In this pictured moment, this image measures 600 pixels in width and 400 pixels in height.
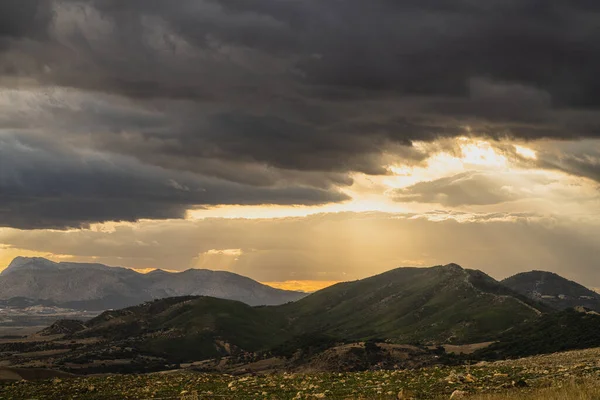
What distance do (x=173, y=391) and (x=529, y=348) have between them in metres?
118

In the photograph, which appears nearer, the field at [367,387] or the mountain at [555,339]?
the field at [367,387]

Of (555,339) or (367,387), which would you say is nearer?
(367,387)

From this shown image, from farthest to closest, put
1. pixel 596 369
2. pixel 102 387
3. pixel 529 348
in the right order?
pixel 529 348, pixel 102 387, pixel 596 369

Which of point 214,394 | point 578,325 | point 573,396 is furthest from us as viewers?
point 578,325

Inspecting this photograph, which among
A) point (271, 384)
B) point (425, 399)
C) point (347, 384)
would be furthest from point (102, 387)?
point (425, 399)

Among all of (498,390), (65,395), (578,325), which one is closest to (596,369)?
(498,390)

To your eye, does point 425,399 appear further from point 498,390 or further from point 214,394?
point 214,394

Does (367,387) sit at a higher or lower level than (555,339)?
higher

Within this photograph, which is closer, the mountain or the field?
the field

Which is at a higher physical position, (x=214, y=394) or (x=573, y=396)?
(x=573, y=396)

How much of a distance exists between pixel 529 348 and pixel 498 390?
416 ft

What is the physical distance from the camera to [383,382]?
63.8 meters

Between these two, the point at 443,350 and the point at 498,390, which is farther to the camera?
the point at 443,350

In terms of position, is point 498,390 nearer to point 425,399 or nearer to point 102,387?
point 425,399
